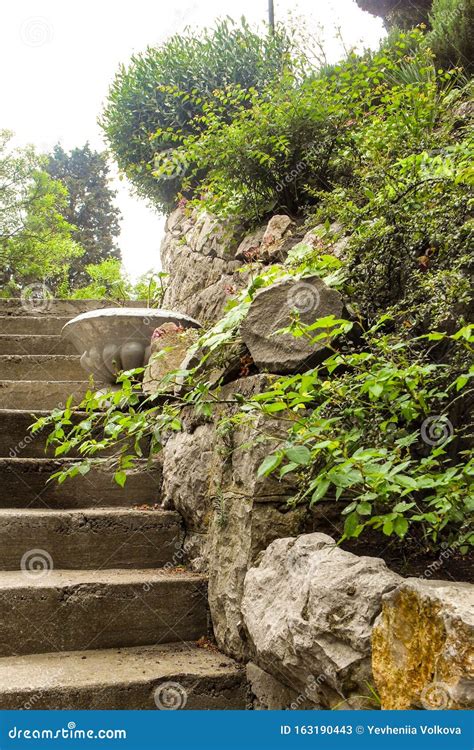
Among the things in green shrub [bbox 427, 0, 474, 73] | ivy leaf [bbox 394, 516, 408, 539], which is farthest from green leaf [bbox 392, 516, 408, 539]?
green shrub [bbox 427, 0, 474, 73]

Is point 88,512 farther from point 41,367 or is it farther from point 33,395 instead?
point 41,367

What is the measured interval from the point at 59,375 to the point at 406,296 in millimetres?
2594

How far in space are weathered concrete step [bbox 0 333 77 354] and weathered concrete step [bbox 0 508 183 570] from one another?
6.12 ft

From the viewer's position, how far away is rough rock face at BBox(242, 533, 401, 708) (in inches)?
58.8

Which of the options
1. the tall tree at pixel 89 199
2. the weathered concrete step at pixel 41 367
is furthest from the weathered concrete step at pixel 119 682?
the tall tree at pixel 89 199

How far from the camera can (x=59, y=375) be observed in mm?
4223

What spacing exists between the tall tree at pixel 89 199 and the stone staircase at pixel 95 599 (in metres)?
11.2

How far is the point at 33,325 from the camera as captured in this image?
4.98m

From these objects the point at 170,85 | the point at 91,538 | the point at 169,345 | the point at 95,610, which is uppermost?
the point at 170,85

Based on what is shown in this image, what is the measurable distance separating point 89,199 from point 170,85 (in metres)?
9.40

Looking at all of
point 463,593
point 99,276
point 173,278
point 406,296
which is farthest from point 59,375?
point 99,276

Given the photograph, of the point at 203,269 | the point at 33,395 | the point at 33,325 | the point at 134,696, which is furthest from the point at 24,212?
the point at 134,696

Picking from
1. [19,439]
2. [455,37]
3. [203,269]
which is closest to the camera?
[19,439]

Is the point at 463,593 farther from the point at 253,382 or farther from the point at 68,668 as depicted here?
the point at 68,668
